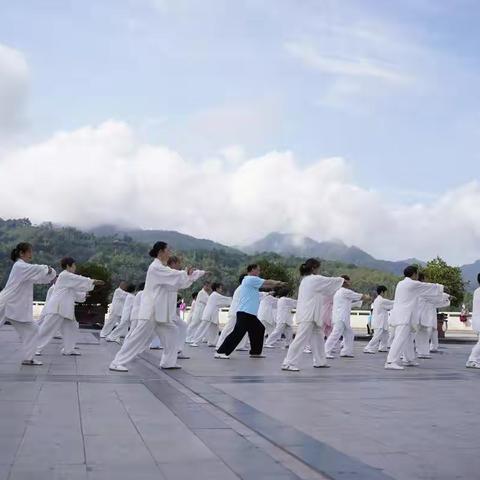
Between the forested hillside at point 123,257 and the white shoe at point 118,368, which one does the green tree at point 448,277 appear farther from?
the white shoe at point 118,368

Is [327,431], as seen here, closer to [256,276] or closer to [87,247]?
[256,276]

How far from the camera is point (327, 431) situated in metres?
6.27

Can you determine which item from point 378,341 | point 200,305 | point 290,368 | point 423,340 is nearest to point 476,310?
point 423,340

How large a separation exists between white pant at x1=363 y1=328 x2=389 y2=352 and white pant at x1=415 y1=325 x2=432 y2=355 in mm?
1269

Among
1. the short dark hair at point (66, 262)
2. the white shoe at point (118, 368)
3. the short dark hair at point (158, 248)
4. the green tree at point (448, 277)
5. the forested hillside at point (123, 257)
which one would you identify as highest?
the forested hillside at point (123, 257)

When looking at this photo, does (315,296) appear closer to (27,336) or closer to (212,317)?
(27,336)

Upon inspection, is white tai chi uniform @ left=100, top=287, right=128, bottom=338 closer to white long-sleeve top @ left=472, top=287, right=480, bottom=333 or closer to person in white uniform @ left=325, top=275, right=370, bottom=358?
person in white uniform @ left=325, top=275, right=370, bottom=358

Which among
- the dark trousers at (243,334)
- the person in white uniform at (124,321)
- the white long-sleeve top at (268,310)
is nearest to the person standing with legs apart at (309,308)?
the dark trousers at (243,334)

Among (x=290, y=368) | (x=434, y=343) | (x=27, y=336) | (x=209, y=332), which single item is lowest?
(x=290, y=368)

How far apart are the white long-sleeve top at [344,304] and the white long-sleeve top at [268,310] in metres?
4.36

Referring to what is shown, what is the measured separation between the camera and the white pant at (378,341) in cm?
1773

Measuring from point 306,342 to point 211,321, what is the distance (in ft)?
26.1

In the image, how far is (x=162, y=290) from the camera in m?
11.3

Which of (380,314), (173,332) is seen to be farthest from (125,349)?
(380,314)
